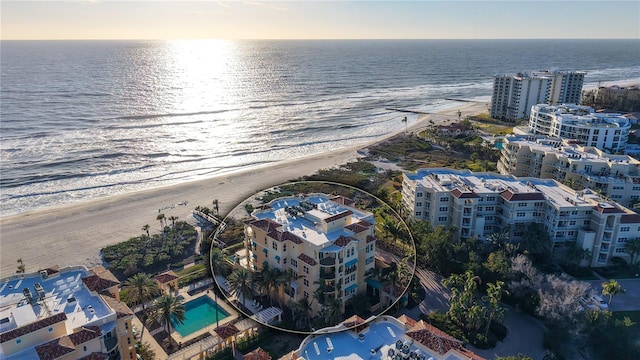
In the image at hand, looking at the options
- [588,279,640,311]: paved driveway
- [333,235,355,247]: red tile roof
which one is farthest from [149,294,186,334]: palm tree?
[588,279,640,311]: paved driveway

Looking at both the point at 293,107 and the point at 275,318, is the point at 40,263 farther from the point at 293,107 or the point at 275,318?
the point at 293,107

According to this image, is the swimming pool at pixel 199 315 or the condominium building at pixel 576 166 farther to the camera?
the condominium building at pixel 576 166

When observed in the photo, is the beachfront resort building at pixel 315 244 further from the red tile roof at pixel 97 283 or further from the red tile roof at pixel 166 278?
the red tile roof at pixel 166 278

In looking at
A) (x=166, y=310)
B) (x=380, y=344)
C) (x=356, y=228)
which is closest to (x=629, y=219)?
(x=356, y=228)

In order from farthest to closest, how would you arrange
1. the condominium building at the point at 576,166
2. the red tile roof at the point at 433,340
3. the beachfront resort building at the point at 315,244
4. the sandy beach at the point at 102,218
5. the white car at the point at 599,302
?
the condominium building at the point at 576,166 → the sandy beach at the point at 102,218 → the white car at the point at 599,302 → the beachfront resort building at the point at 315,244 → the red tile roof at the point at 433,340

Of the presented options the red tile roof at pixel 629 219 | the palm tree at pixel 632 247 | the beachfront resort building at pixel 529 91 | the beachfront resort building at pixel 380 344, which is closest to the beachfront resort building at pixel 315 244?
the beachfront resort building at pixel 380 344

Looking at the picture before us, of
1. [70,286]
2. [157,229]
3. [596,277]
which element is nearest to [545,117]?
[596,277]
